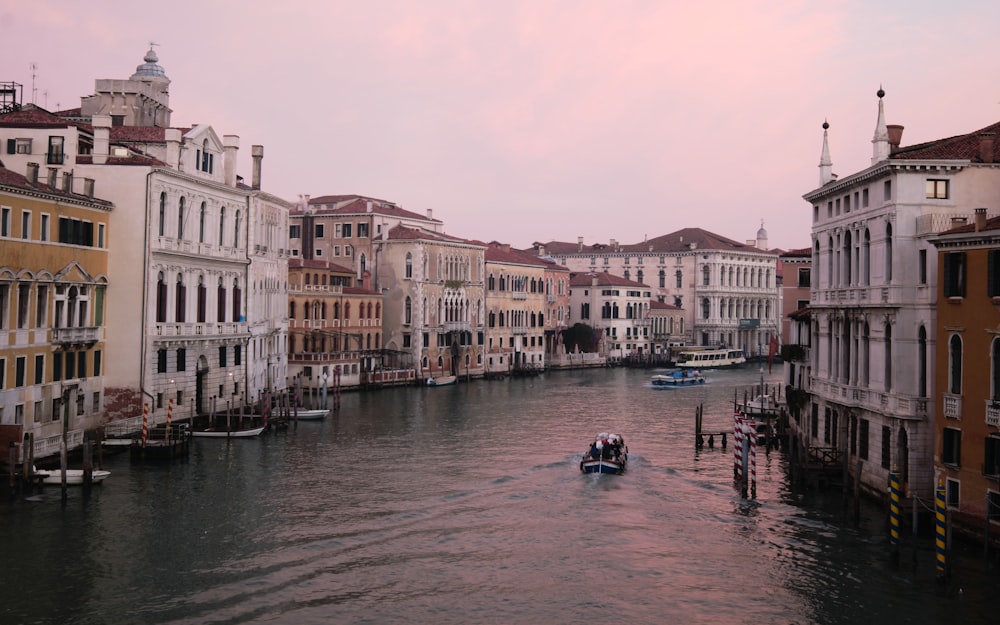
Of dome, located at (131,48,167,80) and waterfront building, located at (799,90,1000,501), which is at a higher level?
dome, located at (131,48,167,80)

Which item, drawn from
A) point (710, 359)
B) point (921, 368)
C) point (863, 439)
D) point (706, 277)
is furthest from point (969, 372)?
point (706, 277)

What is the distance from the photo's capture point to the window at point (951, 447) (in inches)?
743

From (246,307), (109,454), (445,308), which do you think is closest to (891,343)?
(109,454)

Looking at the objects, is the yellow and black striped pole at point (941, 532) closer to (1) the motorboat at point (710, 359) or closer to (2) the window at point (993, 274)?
(2) the window at point (993, 274)

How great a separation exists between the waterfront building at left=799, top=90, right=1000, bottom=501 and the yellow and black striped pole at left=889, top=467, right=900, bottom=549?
5.67 feet

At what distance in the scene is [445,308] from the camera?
62.0m

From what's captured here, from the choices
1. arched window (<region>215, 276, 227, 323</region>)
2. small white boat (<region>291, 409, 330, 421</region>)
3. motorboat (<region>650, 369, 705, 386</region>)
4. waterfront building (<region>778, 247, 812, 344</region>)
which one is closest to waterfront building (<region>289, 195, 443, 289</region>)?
motorboat (<region>650, 369, 705, 386</region>)

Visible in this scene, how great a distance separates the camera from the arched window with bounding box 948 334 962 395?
63.0ft

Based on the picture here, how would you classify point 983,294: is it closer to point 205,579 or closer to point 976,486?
point 976,486

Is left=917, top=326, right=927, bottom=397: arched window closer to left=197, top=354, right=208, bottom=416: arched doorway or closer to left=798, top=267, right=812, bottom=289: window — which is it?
left=798, top=267, right=812, bottom=289: window

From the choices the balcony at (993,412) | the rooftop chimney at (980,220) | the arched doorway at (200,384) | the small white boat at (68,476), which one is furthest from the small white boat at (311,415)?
the balcony at (993,412)

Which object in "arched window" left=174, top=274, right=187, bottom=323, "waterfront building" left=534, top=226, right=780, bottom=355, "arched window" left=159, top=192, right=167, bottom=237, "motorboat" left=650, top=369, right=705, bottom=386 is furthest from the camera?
"waterfront building" left=534, top=226, right=780, bottom=355

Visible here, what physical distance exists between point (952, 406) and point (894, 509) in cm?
217

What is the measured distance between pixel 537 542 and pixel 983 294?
936 cm
